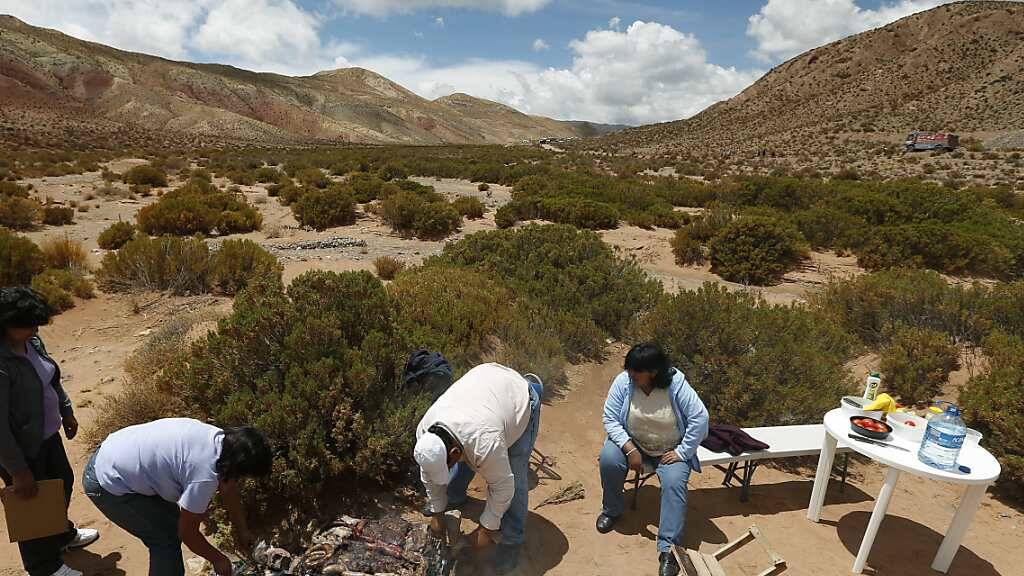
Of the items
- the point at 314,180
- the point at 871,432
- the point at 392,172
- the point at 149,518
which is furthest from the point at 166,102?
the point at 871,432

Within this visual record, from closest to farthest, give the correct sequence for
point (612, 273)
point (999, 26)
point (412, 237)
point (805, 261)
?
point (612, 273), point (805, 261), point (412, 237), point (999, 26)

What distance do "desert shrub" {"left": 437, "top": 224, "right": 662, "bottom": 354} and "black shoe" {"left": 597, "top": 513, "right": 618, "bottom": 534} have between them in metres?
2.77

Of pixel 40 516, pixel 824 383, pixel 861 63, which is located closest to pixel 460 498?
pixel 40 516

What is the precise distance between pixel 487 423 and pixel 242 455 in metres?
1.09

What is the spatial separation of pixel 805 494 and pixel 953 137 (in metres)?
39.7

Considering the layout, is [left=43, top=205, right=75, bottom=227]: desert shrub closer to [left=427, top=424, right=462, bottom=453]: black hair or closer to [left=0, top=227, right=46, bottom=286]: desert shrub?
Answer: [left=0, top=227, right=46, bottom=286]: desert shrub

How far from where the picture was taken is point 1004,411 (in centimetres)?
440

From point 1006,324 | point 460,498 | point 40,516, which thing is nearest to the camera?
point 40,516

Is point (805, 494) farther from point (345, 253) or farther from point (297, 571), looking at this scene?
point (345, 253)

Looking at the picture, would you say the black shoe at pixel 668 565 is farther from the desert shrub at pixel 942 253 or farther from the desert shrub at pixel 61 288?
the desert shrub at pixel 942 253

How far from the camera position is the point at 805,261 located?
38.3 feet

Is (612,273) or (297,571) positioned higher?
(612,273)

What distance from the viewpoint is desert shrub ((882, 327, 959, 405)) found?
5.61 metres

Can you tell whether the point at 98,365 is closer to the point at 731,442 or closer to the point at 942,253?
the point at 731,442
